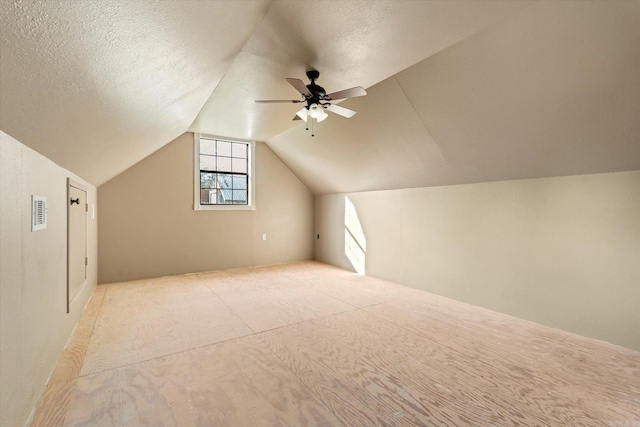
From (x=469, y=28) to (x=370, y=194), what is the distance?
317 centimetres

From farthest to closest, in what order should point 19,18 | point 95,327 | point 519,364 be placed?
point 95,327 → point 519,364 → point 19,18

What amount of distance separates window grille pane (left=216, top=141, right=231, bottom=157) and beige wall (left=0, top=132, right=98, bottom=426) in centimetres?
319

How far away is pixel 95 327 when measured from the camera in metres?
2.75

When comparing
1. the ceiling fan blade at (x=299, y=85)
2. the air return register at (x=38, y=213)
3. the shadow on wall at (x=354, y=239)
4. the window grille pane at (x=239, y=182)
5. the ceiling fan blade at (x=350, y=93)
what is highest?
the ceiling fan blade at (x=299, y=85)

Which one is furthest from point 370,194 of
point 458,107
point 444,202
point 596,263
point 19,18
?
point 19,18

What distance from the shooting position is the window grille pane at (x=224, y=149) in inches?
213

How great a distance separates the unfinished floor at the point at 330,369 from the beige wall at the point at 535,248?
24 cm

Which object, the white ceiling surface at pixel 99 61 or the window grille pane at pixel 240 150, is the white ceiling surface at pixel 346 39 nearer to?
the white ceiling surface at pixel 99 61

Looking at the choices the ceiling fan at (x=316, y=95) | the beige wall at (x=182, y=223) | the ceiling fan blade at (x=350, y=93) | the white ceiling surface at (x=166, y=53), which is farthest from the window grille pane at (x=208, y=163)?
the ceiling fan blade at (x=350, y=93)

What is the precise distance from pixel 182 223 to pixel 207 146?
1.49 m

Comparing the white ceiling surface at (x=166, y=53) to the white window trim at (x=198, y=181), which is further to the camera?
the white window trim at (x=198, y=181)

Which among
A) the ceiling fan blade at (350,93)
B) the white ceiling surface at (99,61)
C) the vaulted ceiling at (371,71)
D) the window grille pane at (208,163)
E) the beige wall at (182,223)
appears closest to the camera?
the white ceiling surface at (99,61)

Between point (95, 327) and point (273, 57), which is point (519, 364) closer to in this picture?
point (273, 57)

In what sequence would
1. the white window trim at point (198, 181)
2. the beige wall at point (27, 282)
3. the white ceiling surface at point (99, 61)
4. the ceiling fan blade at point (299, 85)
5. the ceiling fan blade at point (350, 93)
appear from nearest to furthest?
the white ceiling surface at point (99, 61)
the beige wall at point (27, 282)
the ceiling fan blade at point (299, 85)
the ceiling fan blade at point (350, 93)
the white window trim at point (198, 181)
